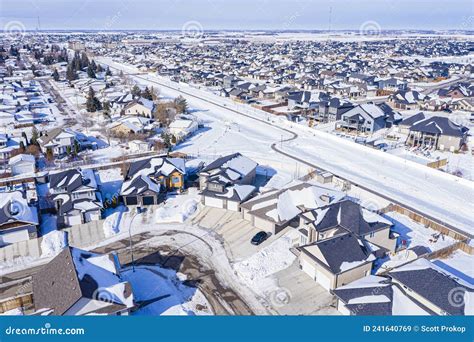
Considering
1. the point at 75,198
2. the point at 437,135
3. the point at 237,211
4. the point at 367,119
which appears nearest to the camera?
the point at 75,198

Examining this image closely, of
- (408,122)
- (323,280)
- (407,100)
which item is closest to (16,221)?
(323,280)

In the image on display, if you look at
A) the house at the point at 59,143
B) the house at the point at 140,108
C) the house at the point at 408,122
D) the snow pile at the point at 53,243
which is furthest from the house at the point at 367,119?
the snow pile at the point at 53,243

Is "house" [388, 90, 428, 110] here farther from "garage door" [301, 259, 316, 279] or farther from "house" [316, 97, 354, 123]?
"garage door" [301, 259, 316, 279]

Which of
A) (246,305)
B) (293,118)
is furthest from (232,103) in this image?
(246,305)

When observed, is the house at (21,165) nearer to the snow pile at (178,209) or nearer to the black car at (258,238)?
the snow pile at (178,209)

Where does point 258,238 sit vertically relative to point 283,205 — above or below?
below

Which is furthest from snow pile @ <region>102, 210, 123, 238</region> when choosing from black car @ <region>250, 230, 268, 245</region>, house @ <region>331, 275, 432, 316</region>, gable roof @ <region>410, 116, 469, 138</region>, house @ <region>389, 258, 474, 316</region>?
gable roof @ <region>410, 116, 469, 138</region>

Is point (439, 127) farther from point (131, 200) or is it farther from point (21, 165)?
point (21, 165)
